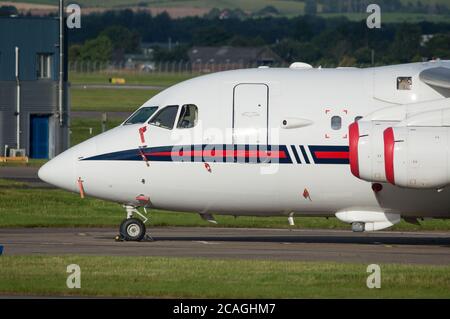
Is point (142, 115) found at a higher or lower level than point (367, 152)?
higher

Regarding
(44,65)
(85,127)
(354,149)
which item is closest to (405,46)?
(85,127)

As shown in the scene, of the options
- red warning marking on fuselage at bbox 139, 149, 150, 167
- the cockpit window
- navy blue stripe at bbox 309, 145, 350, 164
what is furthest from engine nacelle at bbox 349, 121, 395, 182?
the cockpit window

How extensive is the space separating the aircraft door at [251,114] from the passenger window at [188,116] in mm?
820

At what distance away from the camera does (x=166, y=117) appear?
24656 mm

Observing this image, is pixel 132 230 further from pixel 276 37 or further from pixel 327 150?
pixel 276 37

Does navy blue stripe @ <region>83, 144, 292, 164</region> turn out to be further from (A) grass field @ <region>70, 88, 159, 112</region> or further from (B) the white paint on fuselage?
(A) grass field @ <region>70, 88, 159, 112</region>

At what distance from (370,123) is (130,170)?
481 cm

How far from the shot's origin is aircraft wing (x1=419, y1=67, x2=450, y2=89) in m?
23.4

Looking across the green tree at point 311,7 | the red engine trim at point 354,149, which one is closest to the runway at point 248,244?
the red engine trim at point 354,149

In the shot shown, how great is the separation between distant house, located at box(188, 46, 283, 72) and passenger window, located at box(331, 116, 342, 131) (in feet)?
304

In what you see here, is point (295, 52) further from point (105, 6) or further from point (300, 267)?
point (300, 267)

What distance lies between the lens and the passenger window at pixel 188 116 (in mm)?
24438

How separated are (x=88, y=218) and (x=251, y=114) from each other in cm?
803
